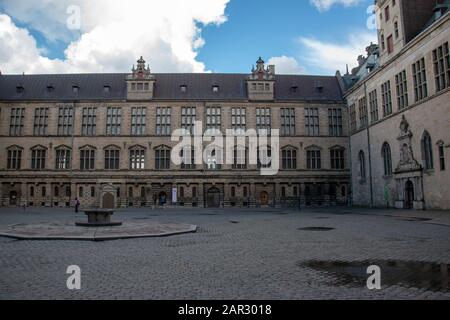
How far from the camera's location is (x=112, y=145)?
46.8m

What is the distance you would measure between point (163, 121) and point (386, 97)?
27.0 m

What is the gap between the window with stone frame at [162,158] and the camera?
4662 cm

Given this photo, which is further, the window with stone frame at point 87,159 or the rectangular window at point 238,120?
the rectangular window at point 238,120

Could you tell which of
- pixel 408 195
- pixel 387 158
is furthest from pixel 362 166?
pixel 408 195

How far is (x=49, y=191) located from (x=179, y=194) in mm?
16754

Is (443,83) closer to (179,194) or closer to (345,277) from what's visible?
(345,277)

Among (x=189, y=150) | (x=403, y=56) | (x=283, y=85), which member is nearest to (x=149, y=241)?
(x=403, y=56)

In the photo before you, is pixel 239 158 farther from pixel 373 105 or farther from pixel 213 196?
pixel 373 105

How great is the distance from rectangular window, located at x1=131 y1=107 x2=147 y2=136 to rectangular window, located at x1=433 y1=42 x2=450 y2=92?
33283mm

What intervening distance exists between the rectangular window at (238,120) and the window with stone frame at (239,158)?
8.03 ft

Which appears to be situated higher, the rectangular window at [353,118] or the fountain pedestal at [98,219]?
the rectangular window at [353,118]

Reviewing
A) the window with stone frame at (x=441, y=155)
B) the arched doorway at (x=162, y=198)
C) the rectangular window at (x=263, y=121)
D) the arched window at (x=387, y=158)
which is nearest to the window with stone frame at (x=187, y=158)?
the arched doorway at (x=162, y=198)

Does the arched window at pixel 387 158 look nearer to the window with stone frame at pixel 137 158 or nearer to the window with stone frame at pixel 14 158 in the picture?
the window with stone frame at pixel 137 158

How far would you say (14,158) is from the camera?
47.1 metres
